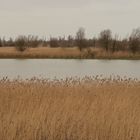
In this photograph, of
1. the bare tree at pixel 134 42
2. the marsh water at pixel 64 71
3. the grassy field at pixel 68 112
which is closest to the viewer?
the grassy field at pixel 68 112

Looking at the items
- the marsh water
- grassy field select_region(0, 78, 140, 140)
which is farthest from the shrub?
grassy field select_region(0, 78, 140, 140)

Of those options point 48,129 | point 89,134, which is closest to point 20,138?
point 48,129

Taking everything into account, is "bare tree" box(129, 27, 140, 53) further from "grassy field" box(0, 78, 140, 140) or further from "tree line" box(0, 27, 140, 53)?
"grassy field" box(0, 78, 140, 140)

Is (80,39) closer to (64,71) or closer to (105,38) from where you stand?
(105,38)

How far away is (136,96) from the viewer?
26.3ft

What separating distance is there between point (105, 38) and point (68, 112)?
5772cm

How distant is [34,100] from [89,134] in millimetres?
1942

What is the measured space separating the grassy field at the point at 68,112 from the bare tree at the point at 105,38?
51.3 meters

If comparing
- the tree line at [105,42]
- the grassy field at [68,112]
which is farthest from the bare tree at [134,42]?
the grassy field at [68,112]

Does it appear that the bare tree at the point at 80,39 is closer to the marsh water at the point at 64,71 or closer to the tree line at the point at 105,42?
the tree line at the point at 105,42

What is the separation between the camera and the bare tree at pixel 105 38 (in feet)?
201

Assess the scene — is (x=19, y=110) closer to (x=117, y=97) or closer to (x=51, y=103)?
(x=51, y=103)

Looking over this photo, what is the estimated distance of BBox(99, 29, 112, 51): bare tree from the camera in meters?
61.3

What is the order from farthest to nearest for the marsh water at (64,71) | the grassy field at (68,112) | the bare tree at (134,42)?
the bare tree at (134,42) < the marsh water at (64,71) < the grassy field at (68,112)
